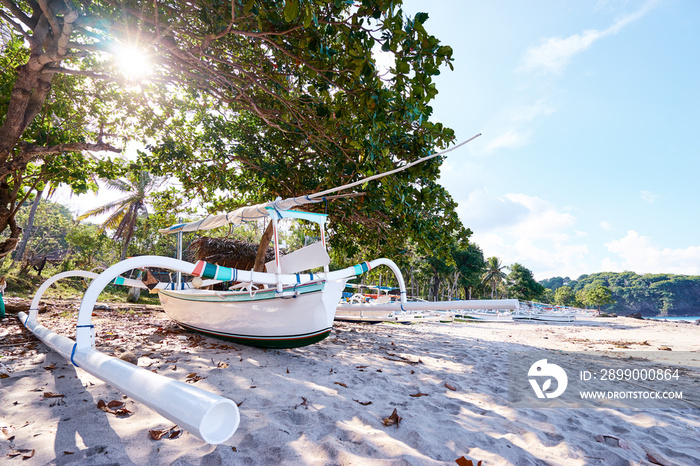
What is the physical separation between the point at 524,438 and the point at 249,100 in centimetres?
573

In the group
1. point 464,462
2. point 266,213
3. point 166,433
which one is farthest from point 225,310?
point 464,462

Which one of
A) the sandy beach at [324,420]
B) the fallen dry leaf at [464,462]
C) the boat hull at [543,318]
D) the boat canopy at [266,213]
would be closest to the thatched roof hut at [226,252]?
the boat canopy at [266,213]

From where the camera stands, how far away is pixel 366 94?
127 inches

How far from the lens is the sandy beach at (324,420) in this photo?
1.95 m

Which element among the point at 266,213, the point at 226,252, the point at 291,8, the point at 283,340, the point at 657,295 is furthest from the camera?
the point at 657,295

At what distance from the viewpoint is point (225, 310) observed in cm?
502

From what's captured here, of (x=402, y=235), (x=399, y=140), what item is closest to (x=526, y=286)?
(x=402, y=235)

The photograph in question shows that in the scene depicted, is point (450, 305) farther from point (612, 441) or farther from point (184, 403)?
point (184, 403)

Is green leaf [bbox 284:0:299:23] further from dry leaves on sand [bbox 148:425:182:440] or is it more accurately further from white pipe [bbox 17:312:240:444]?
dry leaves on sand [bbox 148:425:182:440]

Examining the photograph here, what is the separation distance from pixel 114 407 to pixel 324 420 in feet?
5.56

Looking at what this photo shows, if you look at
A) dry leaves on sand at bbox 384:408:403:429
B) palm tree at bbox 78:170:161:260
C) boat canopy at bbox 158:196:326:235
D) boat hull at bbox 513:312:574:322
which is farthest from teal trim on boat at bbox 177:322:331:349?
boat hull at bbox 513:312:574:322

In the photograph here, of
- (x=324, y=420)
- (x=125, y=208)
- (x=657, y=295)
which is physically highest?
(x=125, y=208)

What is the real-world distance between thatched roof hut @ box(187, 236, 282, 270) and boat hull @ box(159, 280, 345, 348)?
1025 cm

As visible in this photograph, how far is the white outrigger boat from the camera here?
52.3 inches
